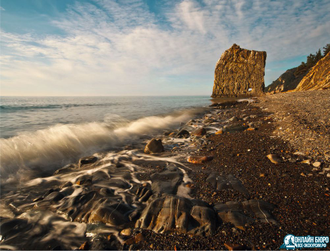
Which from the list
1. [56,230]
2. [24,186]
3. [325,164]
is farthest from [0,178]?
[325,164]

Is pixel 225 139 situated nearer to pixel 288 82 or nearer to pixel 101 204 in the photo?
pixel 101 204

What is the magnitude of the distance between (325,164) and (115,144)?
8059mm

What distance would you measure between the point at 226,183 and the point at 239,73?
2304 inches

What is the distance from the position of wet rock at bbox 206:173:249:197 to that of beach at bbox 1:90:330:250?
0.07 ft

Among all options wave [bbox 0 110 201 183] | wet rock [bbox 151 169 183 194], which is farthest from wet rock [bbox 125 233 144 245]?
wave [bbox 0 110 201 183]

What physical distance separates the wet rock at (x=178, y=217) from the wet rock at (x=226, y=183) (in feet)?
2.87

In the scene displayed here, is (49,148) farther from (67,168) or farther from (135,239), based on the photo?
(135,239)

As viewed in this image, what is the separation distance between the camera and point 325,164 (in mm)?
3650

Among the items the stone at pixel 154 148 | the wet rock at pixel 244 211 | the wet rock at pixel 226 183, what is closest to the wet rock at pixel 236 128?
the stone at pixel 154 148

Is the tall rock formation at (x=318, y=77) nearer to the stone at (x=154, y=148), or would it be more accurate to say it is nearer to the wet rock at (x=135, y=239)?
the stone at (x=154, y=148)

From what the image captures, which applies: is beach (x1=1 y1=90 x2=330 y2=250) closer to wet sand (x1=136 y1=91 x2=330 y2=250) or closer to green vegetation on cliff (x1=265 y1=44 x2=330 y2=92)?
wet sand (x1=136 y1=91 x2=330 y2=250)

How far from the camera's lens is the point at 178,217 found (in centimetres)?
255

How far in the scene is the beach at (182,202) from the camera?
7.57ft

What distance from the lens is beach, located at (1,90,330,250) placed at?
2.31m
